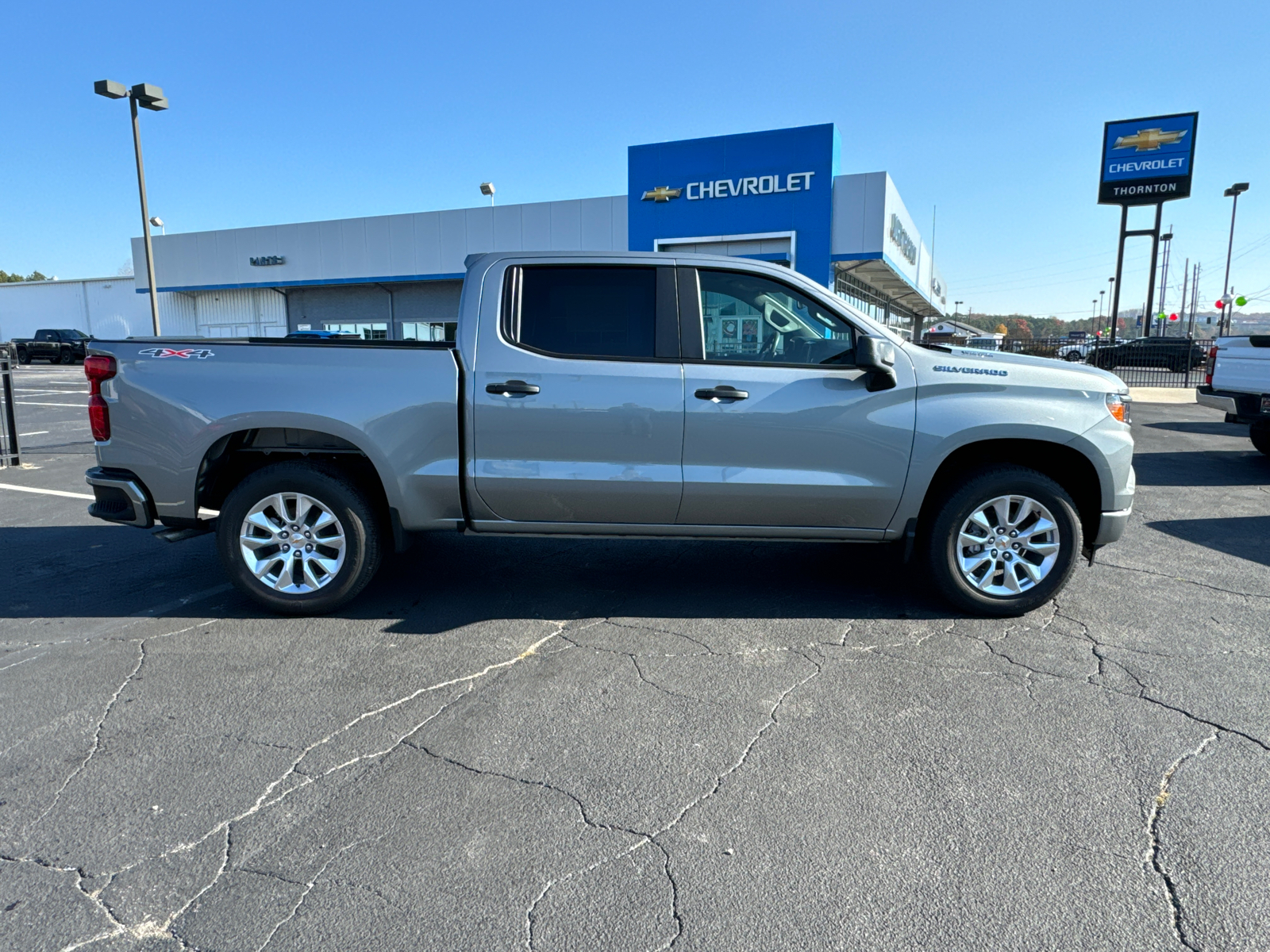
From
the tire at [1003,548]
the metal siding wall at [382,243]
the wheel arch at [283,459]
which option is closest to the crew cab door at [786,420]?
the tire at [1003,548]

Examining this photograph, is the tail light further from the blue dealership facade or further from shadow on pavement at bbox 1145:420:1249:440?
the blue dealership facade

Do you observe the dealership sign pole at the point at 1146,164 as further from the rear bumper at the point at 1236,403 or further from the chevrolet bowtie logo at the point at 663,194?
the rear bumper at the point at 1236,403

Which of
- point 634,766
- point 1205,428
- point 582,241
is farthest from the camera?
point 582,241

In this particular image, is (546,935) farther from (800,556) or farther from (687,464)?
(800,556)

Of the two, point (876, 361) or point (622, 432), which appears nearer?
point (876, 361)

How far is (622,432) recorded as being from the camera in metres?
4.48

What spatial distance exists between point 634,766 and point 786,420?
2136mm

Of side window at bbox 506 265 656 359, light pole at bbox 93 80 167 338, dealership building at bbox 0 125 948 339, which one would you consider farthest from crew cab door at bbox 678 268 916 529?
light pole at bbox 93 80 167 338

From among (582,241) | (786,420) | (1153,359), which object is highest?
(582,241)

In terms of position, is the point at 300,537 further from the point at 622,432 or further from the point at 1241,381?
the point at 1241,381

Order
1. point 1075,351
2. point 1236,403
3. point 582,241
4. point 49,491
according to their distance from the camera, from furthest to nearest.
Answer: point 1075,351
point 582,241
point 1236,403
point 49,491

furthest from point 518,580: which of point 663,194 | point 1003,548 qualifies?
point 663,194

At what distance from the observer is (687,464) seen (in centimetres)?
453

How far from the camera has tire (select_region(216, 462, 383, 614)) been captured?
15.0 ft
